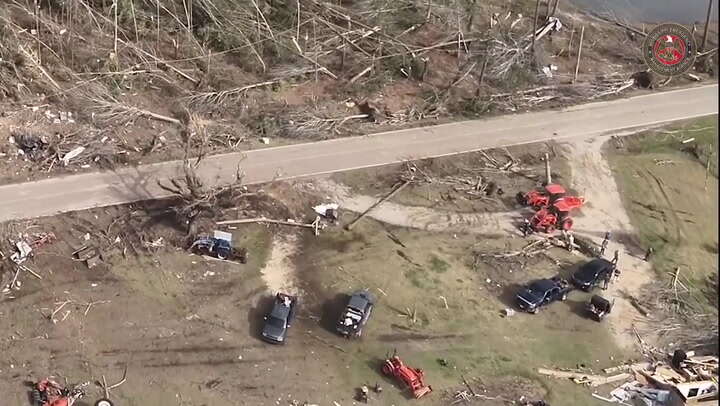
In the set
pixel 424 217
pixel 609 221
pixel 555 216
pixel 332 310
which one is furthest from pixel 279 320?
pixel 609 221

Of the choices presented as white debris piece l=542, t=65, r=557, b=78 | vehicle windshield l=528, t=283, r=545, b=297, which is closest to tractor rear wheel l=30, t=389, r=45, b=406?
vehicle windshield l=528, t=283, r=545, b=297

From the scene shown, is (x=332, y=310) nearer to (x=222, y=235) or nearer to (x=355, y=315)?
(x=355, y=315)

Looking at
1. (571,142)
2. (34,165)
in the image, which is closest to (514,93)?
(571,142)

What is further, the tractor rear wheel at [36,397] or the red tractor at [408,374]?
the red tractor at [408,374]

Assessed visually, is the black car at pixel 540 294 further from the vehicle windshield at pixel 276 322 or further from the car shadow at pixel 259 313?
the car shadow at pixel 259 313

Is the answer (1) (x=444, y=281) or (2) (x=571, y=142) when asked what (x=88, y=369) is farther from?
(2) (x=571, y=142)

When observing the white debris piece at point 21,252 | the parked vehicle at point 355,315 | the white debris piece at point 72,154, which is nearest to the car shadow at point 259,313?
the parked vehicle at point 355,315
